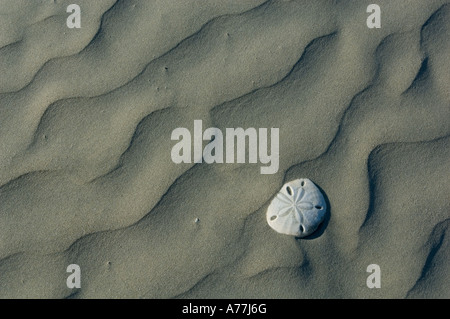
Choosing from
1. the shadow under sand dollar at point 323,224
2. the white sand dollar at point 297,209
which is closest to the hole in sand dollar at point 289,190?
the white sand dollar at point 297,209

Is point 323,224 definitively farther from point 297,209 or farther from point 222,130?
point 222,130

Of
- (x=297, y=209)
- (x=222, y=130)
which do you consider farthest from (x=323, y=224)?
(x=222, y=130)

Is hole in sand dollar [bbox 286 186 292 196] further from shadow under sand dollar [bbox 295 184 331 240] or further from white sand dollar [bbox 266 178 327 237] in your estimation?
shadow under sand dollar [bbox 295 184 331 240]

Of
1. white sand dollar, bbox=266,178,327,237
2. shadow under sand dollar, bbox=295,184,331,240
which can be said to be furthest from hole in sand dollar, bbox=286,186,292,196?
shadow under sand dollar, bbox=295,184,331,240

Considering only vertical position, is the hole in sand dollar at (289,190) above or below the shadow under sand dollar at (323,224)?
above

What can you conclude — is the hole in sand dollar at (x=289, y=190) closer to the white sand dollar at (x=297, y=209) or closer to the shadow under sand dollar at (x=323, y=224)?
the white sand dollar at (x=297, y=209)
